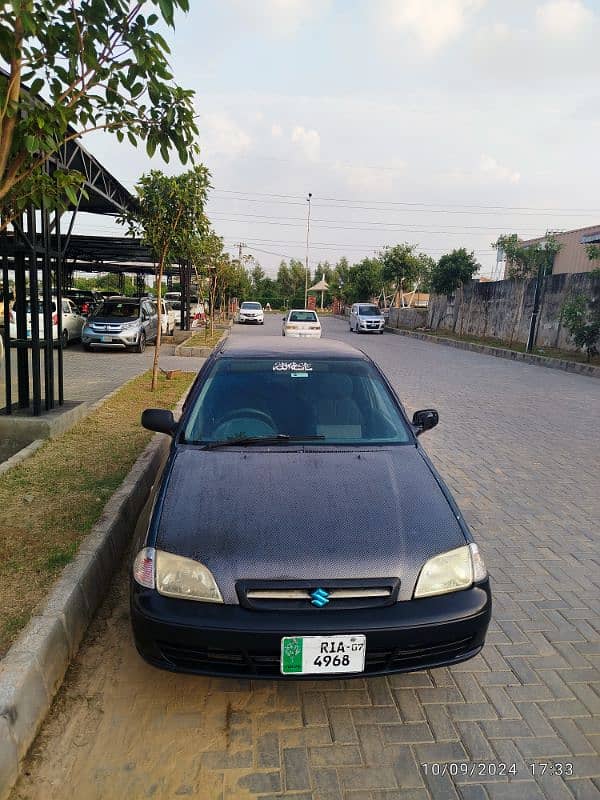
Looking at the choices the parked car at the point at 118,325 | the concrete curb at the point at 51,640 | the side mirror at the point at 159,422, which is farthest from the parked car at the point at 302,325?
the concrete curb at the point at 51,640

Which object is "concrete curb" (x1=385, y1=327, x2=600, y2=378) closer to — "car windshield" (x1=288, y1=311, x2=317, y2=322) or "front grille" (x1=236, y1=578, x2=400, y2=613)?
"car windshield" (x1=288, y1=311, x2=317, y2=322)

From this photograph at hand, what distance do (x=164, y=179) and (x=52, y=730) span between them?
10294 mm

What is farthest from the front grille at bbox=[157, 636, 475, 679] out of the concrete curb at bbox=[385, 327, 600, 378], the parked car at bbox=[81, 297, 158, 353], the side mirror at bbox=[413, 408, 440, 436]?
the concrete curb at bbox=[385, 327, 600, 378]

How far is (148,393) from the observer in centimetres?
955

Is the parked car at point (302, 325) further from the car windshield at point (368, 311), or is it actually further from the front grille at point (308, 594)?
the front grille at point (308, 594)

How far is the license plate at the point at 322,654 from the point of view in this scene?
2203mm

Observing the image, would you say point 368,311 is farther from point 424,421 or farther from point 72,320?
point 424,421

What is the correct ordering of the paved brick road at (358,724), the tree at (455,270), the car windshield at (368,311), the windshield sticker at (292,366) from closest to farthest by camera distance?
the paved brick road at (358,724) → the windshield sticker at (292,366) → the tree at (455,270) → the car windshield at (368,311)

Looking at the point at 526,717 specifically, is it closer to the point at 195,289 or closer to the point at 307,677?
the point at 307,677

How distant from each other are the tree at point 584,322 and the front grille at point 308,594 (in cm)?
1680

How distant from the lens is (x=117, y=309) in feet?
57.5

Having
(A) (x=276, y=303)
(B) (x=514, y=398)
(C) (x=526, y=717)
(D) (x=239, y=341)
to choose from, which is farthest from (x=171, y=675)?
(A) (x=276, y=303)

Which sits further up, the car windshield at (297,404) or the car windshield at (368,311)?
the car windshield at (297,404)

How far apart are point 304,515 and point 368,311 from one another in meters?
29.7
